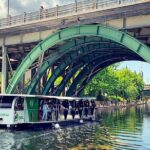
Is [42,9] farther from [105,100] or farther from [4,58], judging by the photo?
[105,100]

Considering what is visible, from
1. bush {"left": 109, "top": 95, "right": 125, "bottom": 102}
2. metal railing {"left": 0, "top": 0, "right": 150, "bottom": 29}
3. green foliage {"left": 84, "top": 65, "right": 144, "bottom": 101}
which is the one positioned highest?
metal railing {"left": 0, "top": 0, "right": 150, "bottom": 29}

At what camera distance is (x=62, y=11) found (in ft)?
130

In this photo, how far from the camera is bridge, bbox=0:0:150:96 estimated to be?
33947mm

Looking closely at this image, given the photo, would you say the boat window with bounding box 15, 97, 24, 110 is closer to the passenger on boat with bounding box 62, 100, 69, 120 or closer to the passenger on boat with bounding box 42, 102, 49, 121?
the passenger on boat with bounding box 42, 102, 49, 121

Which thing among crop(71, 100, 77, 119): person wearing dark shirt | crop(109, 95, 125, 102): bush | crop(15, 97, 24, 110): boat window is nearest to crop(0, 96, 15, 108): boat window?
crop(15, 97, 24, 110): boat window

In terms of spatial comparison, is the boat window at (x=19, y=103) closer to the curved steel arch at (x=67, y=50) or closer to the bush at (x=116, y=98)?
the curved steel arch at (x=67, y=50)

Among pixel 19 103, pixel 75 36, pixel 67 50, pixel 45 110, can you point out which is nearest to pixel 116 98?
pixel 67 50

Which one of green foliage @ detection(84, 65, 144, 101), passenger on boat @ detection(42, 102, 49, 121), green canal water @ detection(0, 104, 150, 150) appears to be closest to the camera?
green canal water @ detection(0, 104, 150, 150)

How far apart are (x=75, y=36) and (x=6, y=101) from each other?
956 cm

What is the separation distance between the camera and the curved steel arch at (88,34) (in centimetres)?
3288

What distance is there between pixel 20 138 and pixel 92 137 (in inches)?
240

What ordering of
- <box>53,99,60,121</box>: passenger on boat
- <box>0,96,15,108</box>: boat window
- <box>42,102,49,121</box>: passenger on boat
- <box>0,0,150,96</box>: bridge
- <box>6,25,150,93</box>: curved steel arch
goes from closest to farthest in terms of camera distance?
<box>6,25,150,93</box>: curved steel arch < <box>0,0,150,96</box>: bridge < <box>0,96,15,108</box>: boat window < <box>42,102,49,121</box>: passenger on boat < <box>53,99,60,121</box>: passenger on boat

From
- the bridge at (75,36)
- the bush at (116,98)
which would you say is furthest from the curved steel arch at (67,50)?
the bush at (116,98)

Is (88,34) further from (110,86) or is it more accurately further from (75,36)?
(110,86)
